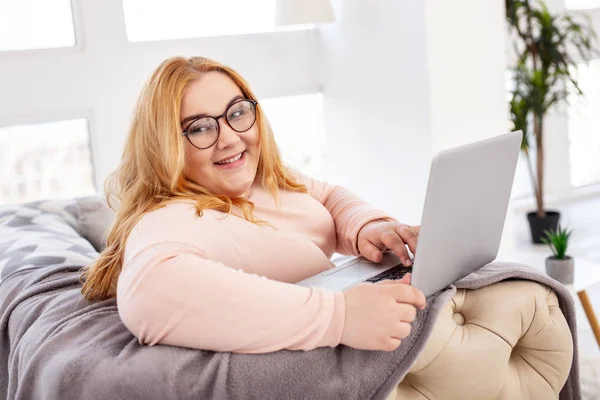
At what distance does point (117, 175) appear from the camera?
150 centimetres

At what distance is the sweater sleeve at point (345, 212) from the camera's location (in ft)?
5.33

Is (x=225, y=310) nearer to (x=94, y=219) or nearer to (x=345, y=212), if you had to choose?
(x=345, y=212)

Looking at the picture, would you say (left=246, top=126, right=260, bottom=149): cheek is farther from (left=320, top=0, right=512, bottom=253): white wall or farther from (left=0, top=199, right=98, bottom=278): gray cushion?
(left=320, top=0, right=512, bottom=253): white wall

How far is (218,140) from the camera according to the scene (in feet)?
4.70

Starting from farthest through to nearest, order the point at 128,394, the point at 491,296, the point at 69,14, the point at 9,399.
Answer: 1. the point at 69,14
2. the point at 9,399
3. the point at 491,296
4. the point at 128,394

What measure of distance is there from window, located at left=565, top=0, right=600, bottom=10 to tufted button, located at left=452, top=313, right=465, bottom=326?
4002 mm

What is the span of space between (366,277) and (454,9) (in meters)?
Answer: 2.02

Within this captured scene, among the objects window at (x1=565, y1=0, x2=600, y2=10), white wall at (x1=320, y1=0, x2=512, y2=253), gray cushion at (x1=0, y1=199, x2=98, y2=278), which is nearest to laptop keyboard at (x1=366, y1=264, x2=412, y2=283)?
gray cushion at (x1=0, y1=199, x2=98, y2=278)

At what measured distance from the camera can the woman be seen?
1.15 m

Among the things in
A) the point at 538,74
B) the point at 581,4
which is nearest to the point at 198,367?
the point at 538,74

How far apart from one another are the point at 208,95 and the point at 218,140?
0.26 ft

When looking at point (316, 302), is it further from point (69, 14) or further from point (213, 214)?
point (69, 14)

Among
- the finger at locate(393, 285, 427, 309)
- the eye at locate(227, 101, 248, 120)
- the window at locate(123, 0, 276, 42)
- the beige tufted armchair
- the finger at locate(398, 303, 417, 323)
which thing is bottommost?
the beige tufted armchair

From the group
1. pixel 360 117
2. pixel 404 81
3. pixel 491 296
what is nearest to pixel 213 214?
pixel 491 296
